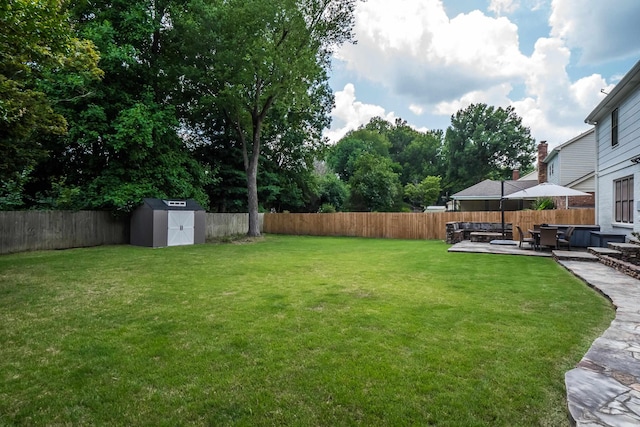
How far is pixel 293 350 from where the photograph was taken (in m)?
3.00

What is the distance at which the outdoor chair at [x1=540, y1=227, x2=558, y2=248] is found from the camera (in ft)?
31.0

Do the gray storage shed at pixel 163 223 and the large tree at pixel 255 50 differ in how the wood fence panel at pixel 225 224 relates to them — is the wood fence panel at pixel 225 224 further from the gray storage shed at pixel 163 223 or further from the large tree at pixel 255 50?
the gray storage shed at pixel 163 223

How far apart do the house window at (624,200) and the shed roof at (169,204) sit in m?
14.2

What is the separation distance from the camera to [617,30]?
846 cm

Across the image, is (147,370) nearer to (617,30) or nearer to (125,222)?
(617,30)

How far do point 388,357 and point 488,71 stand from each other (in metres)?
16.9

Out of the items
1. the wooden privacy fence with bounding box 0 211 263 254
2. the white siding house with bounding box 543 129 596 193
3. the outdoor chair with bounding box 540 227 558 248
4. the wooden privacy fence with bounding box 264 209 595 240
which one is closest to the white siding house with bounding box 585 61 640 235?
the outdoor chair with bounding box 540 227 558 248

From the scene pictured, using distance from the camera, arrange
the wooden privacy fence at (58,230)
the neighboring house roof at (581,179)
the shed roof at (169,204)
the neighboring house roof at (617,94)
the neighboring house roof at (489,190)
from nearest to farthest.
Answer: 1. the neighboring house roof at (617,94)
2. the wooden privacy fence at (58,230)
3. the shed roof at (169,204)
4. the neighboring house roof at (581,179)
5. the neighboring house roof at (489,190)

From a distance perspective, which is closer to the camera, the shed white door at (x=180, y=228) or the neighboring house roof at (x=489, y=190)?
the shed white door at (x=180, y=228)

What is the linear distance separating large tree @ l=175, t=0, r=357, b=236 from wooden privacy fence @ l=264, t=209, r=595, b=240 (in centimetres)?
396

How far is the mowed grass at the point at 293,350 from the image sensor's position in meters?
2.12

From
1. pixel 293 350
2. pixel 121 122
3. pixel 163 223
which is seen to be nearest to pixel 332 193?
pixel 163 223

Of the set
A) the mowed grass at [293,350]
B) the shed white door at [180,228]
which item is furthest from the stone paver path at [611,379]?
the shed white door at [180,228]

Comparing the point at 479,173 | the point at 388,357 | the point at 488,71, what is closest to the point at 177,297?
the point at 388,357
